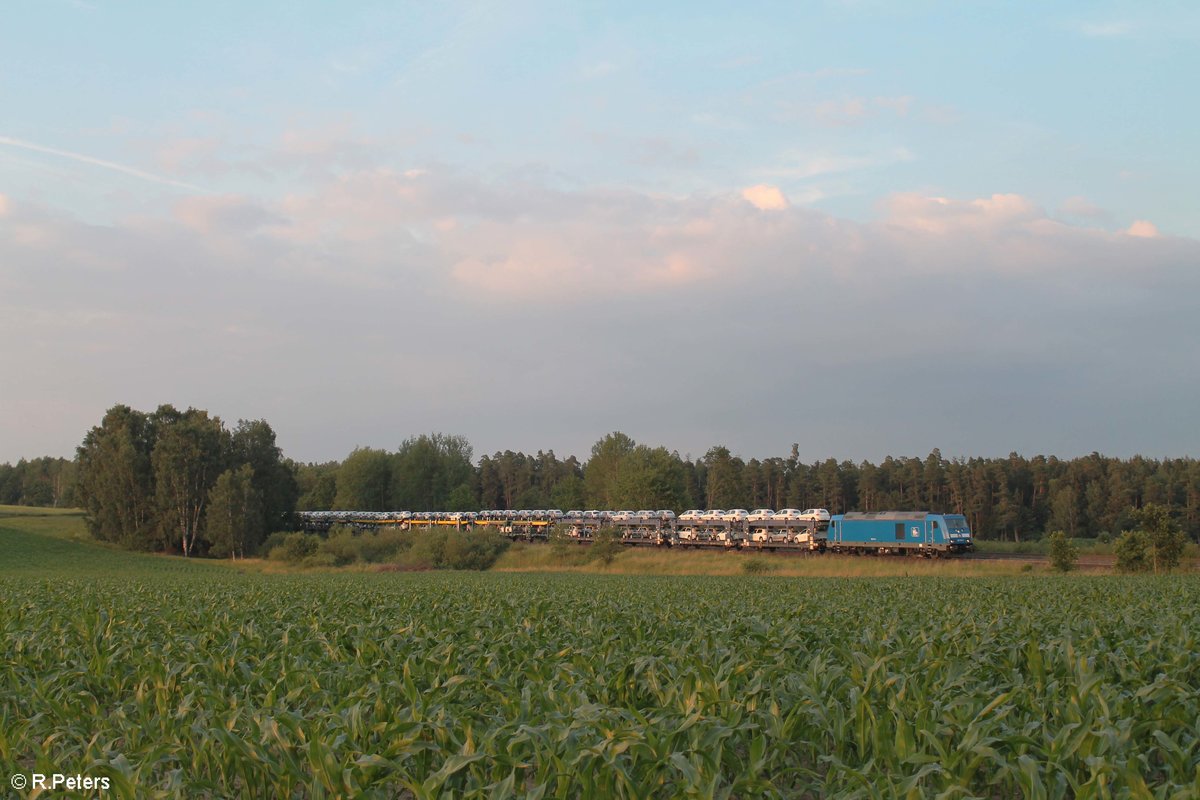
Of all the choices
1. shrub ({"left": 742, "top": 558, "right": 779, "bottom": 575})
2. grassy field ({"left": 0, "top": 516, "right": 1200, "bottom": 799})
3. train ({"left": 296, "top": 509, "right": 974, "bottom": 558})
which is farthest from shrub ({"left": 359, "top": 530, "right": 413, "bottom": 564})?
grassy field ({"left": 0, "top": 516, "right": 1200, "bottom": 799})

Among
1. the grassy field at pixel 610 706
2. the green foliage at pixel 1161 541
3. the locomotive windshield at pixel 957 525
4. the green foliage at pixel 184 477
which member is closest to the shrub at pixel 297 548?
the green foliage at pixel 184 477

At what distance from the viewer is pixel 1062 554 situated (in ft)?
Result: 155

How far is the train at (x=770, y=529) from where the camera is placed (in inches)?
2443

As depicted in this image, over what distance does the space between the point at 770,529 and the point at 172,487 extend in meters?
62.8

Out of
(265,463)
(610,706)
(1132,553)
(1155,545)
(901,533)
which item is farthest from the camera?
(265,463)

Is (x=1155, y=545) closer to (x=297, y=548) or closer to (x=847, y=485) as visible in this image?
(x=297, y=548)

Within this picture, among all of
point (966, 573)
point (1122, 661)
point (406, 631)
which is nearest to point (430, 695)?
point (406, 631)

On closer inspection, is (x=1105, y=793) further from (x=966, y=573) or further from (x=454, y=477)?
(x=454, y=477)

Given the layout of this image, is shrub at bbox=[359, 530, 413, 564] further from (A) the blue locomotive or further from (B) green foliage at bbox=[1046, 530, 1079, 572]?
(B) green foliage at bbox=[1046, 530, 1079, 572]

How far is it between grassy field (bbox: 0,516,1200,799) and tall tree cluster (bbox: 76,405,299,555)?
256 feet

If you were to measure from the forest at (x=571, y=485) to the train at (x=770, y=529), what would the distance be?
1477 cm

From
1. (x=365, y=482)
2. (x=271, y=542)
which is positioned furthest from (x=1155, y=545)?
(x=365, y=482)

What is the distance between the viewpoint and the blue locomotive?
60.9 m

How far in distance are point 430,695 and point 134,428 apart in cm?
10517
